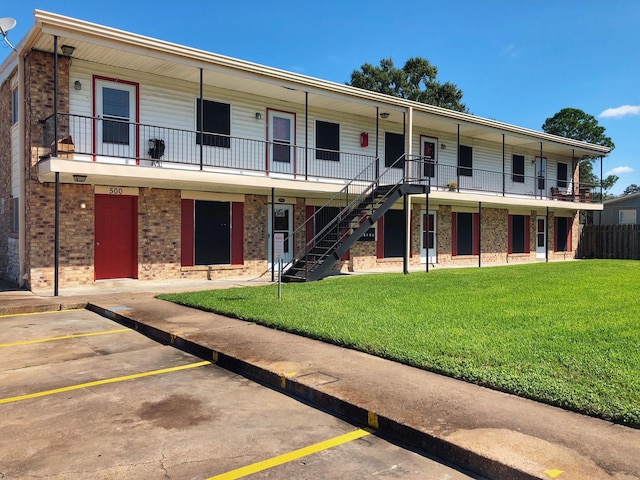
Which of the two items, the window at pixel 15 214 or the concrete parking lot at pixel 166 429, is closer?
the concrete parking lot at pixel 166 429

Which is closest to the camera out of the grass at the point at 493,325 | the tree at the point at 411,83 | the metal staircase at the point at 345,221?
the grass at the point at 493,325

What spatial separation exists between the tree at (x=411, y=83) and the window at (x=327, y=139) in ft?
90.4

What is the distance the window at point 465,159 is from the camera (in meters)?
22.5

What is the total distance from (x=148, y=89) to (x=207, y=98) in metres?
1.76

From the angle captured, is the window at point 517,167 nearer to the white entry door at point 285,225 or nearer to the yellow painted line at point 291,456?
the white entry door at point 285,225

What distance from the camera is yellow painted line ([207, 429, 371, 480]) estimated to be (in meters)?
3.61

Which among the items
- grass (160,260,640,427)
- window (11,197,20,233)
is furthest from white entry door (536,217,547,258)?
window (11,197,20,233)

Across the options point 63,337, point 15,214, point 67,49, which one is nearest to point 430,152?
point 67,49

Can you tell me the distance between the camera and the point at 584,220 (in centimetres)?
3109

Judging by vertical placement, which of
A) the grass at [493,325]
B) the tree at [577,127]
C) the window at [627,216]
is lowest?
the grass at [493,325]

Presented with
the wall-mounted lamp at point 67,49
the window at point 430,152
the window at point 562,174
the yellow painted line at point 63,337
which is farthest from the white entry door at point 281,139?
the window at point 562,174

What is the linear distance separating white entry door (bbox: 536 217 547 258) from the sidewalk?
2155 cm

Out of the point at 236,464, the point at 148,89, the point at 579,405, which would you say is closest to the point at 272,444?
the point at 236,464

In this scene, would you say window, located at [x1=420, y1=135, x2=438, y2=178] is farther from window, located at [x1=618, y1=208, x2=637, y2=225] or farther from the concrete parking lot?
window, located at [x1=618, y1=208, x2=637, y2=225]
